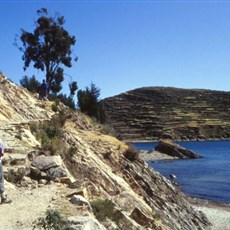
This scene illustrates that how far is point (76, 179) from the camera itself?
1505 centimetres

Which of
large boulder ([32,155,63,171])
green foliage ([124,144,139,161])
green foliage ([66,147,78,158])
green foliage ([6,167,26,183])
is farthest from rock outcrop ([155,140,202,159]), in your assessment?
green foliage ([6,167,26,183])

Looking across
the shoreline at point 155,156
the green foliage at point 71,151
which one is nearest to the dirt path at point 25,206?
the green foliage at point 71,151

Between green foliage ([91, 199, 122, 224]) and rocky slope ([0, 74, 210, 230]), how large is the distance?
0.03 meters

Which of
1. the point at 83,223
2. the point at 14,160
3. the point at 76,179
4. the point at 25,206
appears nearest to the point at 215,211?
the point at 76,179

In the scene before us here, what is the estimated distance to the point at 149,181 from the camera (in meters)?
25.3

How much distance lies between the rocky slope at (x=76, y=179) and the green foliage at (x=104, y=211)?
0.03 metres

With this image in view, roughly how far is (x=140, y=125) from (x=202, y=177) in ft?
418

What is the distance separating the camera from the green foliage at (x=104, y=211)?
1152 centimetres

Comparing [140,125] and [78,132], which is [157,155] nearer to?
[78,132]

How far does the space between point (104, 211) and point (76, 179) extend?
331 centimetres

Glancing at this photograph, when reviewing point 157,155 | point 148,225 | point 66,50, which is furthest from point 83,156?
point 157,155

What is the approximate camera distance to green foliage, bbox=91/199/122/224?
1152 cm

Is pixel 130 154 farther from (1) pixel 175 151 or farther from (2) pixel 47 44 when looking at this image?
(1) pixel 175 151

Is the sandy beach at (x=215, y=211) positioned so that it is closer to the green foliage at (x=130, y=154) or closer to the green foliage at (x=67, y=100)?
the green foliage at (x=130, y=154)
